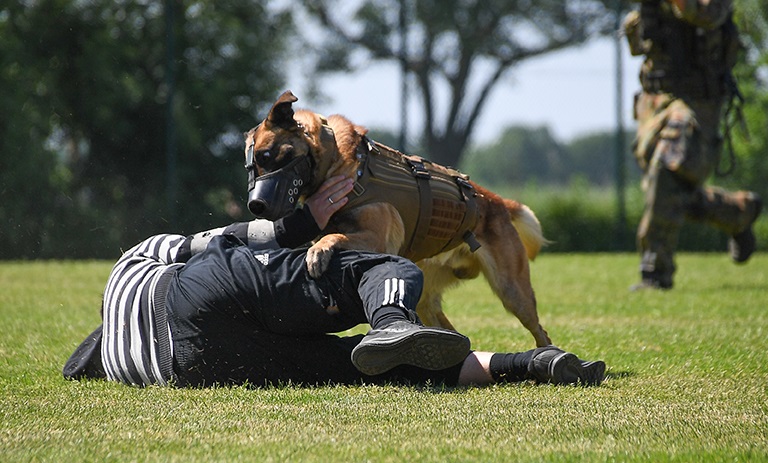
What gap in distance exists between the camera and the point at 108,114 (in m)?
13.2

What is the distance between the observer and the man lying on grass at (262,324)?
352cm

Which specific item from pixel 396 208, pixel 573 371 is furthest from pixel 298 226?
pixel 573 371

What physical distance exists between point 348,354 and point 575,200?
39.5 feet

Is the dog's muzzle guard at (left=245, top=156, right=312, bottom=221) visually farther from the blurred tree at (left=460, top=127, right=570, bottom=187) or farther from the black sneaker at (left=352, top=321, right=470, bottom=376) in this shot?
the blurred tree at (left=460, top=127, right=570, bottom=187)

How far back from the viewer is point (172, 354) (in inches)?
143

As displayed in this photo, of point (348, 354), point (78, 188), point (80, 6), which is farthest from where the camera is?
point (80, 6)

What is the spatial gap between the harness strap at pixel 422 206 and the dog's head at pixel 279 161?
548 mm

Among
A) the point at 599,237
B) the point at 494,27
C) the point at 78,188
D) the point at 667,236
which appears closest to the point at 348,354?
the point at 667,236

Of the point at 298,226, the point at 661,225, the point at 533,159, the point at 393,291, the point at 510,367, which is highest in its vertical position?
the point at 298,226

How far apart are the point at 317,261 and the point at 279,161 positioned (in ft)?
1.90

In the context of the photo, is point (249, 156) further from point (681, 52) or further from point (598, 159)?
point (598, 159)

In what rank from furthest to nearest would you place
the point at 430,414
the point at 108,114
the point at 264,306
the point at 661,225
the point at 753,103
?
1. the point at 753,103
2. the point at 108,114
3. the point at 661,225
4. the point at 264,306
5. the point at 430,414

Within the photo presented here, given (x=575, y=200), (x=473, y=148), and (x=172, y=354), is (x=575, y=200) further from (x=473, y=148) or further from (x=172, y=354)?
(x=172, y=354)

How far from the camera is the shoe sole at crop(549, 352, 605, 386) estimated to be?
11.9ft
